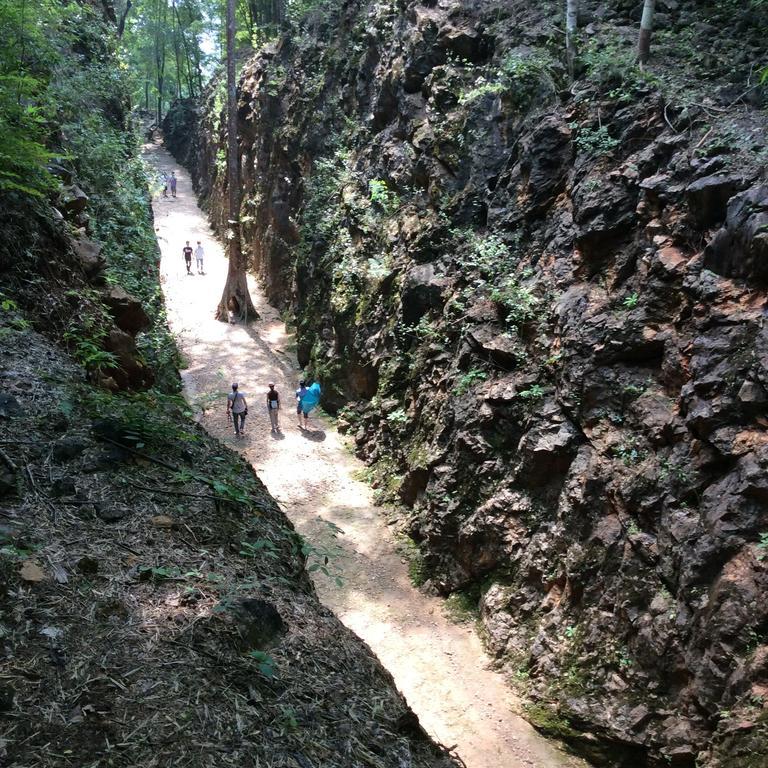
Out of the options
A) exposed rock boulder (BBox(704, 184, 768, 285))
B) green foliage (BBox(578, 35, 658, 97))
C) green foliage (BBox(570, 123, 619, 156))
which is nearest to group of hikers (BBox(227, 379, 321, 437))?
green foliage (BBox(570, 123, 619, 156))

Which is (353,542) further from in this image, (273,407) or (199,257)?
(199,257)

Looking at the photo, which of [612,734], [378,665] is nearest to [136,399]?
[378,665]

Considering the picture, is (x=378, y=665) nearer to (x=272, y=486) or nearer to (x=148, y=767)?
(x=148, y=767)

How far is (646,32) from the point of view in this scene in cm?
934

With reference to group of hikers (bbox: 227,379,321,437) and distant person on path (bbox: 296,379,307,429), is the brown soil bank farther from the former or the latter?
Result: distant person on path (bbox: 296,379,307,429)

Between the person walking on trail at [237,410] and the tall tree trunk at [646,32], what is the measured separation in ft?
32.4

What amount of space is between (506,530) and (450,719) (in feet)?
8.81

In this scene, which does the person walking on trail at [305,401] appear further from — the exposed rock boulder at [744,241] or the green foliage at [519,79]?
the exposed rock boulder at [744,241]

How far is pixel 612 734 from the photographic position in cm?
646

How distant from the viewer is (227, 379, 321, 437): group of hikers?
13250mm

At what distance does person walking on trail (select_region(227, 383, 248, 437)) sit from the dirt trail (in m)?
0.26

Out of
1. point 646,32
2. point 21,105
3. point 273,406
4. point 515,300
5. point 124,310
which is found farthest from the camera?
point 273,406

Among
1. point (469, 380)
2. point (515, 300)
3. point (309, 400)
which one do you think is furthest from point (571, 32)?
point (309, 400)

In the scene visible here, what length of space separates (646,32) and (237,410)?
10580mm
